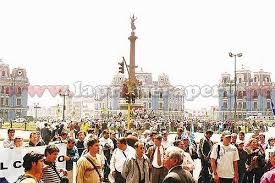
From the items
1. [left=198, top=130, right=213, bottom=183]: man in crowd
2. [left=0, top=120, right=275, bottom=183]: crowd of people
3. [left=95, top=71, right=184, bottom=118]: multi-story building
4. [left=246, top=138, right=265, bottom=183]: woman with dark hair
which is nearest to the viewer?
[left=0, top=120, right=275, bottom=183]: crowd of people

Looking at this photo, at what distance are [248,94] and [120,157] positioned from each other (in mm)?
118645

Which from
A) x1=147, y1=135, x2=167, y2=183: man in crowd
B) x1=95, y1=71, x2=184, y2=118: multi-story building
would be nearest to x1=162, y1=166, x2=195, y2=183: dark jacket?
x1=147, y1=135, x2=167, y2=183: man in crowd

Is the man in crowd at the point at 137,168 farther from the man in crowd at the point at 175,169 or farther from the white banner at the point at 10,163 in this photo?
the man in crowd at the point at 175,169

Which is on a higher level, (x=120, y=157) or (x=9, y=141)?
(x=9, y=141)

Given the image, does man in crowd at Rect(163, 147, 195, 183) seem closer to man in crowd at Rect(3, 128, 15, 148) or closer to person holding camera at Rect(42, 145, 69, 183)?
person holding camera at Rect(42, 145, 69, 183)

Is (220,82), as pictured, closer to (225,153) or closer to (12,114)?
(12,114)

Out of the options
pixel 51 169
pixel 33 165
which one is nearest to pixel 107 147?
pixel 51 169

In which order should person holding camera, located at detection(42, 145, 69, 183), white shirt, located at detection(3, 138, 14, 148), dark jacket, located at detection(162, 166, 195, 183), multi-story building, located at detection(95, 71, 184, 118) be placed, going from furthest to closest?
1. multi-story building, located at detection(95, 71, 184, 118)
2. white shirt, located at detection(3, 138, 14, 148)
3. person holding camera, located at detection(42, 145, 69, 183)
4. dark jacket, located at detection(162, 166, 195, 183)

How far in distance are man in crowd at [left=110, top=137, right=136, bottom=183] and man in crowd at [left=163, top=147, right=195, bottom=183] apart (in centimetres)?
284

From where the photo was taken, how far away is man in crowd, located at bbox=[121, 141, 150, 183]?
7023 mm

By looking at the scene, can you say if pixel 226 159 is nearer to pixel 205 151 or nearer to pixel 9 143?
pixel 205 151

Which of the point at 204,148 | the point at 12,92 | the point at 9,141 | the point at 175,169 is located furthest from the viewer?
the point at 12,92

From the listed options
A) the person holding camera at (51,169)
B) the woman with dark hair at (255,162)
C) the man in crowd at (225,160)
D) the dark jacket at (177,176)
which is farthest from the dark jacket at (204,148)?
the dark jacket at (177,176)

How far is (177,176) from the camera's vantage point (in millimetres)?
4742
